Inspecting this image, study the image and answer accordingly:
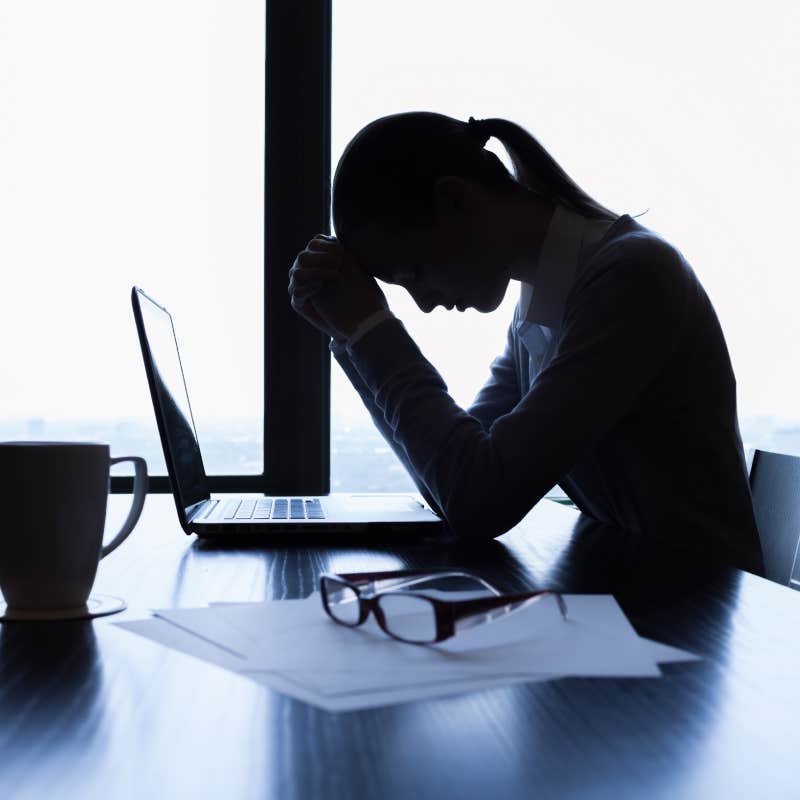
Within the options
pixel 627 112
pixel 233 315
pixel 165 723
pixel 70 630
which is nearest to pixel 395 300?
pixel 233 315

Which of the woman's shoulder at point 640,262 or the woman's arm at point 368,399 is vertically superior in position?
the woman's shoulder at point 640,262

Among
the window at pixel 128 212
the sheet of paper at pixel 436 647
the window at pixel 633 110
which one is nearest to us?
the sheet of paper at pixel 436 647

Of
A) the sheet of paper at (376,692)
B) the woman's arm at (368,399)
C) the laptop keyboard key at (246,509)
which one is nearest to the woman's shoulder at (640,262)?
the woman's arm at (368,399)

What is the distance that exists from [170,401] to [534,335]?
58cm

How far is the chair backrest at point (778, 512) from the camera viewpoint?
115 cm

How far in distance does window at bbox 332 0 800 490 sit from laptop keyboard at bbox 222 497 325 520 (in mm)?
820

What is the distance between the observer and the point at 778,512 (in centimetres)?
121

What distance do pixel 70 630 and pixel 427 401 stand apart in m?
0.55

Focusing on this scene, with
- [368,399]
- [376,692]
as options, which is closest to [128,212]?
[368,399]

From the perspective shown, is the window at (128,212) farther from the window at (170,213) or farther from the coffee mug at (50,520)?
the coffee mug at (50,520)

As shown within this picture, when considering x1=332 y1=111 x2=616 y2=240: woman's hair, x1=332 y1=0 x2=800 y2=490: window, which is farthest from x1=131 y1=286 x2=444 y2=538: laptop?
x1=332 y1=0 x2=800 y2=490: window

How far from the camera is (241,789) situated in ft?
0.99

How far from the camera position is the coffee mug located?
1.80 feet

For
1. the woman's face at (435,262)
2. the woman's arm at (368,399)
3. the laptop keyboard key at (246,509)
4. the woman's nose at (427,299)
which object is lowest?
the laptop keyboard key at (246,509)
